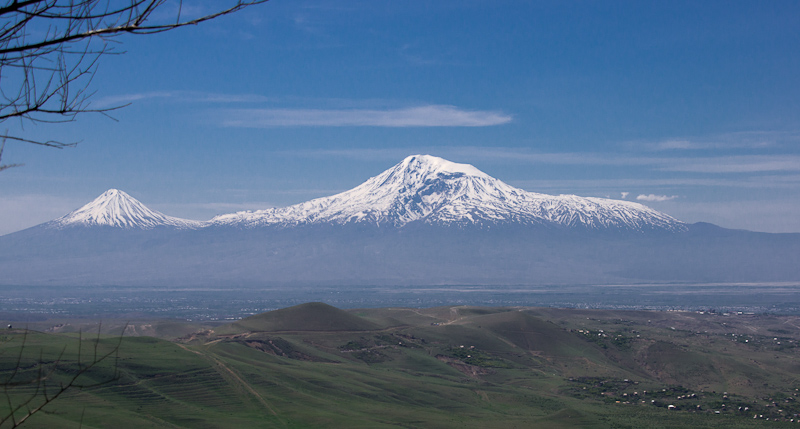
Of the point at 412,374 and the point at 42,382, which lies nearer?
the point at 42,382

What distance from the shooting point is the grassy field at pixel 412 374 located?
5925cm

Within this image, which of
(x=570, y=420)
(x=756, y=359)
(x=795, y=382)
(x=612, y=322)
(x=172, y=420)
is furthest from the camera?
(x=612, y=322)

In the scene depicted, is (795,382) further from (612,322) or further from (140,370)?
(140,370)

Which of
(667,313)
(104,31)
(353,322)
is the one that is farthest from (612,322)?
(104,31)

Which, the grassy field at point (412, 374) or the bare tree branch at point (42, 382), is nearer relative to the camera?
the bare tree branch at point (42, 382)

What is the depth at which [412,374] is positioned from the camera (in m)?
91.2

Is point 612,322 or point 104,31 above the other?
point 104,31

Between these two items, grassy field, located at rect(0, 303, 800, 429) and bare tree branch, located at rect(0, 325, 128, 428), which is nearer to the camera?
bare tree branch, located at rect(0, 325, 128, 428)

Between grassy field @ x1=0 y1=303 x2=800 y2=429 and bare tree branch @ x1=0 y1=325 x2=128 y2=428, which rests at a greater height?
bare tree branch @ x1=0 y1=325 x2=128 y2=428

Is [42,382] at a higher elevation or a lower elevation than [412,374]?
higher

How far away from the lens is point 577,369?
104m

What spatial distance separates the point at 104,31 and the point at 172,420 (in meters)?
53.8

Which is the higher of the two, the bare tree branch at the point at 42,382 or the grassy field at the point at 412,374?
the bare tree branch at the point at 42,382

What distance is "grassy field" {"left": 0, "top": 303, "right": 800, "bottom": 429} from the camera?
59250mm
